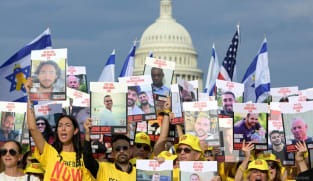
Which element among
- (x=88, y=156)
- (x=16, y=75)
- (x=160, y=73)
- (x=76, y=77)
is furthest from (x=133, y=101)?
(x=76, y=77)

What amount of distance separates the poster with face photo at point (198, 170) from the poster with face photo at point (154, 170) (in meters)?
0.15

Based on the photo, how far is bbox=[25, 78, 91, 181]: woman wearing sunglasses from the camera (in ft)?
28.1

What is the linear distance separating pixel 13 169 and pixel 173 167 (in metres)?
1.92

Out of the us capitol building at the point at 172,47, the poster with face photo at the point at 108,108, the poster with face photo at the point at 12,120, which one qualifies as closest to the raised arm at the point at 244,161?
the poster with face photo at the point at 108,108

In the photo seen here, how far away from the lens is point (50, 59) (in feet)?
34.0

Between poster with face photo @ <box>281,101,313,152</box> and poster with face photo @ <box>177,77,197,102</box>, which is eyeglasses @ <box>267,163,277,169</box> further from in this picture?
poster with face photo @ <box>177,77,197,102</box>

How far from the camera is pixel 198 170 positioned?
865cm

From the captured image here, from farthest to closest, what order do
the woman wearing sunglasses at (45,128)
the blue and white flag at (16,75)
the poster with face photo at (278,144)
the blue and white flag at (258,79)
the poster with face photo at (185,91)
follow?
the blue and white flag at (258,79) < the blue and white flag at (16,75) < the poster with face photo at (185,91) < the woman wearing sunglasses at (45,128) < the poster with face photo at (278,144)

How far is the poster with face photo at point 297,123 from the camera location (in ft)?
32.4

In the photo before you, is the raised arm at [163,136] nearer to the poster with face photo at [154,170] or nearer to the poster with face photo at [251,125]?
the poster with face photo at [251,125]

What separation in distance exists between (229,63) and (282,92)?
4.09 m

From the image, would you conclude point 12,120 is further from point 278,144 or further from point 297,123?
point 297,123

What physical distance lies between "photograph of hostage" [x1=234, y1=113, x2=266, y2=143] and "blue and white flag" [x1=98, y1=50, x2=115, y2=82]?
8576mm

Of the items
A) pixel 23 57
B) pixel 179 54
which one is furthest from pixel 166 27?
pixel 23 57
